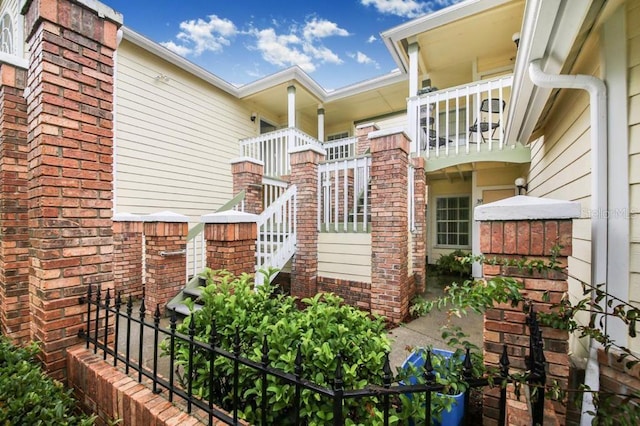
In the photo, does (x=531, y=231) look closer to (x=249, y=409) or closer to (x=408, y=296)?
(x=249, y=409)

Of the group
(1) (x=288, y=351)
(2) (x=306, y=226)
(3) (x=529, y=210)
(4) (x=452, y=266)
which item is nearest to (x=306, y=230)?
(2) (x=306, y=226)

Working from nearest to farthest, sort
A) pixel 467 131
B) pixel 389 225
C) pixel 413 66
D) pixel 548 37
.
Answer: pixel 548 37, pixel 389 225, pixel 467 131, pixel 413 66

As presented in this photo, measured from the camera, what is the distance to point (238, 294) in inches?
80.4

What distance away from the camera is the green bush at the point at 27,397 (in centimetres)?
141

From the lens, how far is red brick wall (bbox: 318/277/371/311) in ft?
14.5

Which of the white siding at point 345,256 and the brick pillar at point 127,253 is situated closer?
the white siding at point 345,256

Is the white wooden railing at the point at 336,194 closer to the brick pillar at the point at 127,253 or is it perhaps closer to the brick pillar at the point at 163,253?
the brick pillar at the point at 163,253

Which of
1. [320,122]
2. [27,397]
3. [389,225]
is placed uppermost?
[320,122]

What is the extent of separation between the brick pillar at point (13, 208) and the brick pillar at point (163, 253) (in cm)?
123

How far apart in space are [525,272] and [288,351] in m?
1.47

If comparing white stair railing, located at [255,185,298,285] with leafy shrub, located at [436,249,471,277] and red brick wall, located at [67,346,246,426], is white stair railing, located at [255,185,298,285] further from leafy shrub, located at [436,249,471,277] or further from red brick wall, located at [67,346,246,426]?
leafy shrub, located at [436,249,471,277]

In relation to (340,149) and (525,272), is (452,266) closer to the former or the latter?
(340,149)

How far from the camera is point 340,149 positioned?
359 inches

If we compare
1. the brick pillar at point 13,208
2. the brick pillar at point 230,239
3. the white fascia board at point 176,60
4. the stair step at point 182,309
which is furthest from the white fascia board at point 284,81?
the stair step at point 182,309
